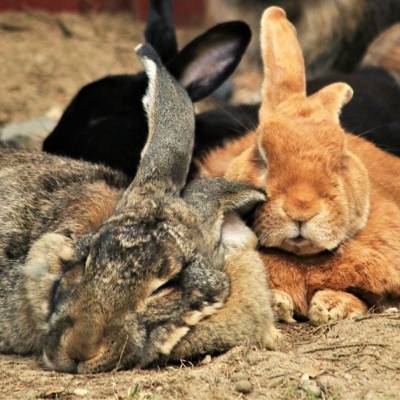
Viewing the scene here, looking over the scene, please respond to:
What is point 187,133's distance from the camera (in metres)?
4.38

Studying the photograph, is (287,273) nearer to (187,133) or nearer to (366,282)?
(366,282)

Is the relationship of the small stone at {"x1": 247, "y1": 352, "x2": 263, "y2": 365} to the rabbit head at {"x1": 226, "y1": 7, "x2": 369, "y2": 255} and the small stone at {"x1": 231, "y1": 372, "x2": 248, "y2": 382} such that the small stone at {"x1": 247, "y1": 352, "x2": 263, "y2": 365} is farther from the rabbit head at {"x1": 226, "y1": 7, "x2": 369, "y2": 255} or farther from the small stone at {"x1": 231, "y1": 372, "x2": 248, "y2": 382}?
the rabbit head at {"x1": 226, "y1": 7, "x2": 369, "y2": 255}

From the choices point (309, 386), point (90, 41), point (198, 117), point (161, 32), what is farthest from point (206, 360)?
point (90, 41)

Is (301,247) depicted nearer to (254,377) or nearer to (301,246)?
(301,246)

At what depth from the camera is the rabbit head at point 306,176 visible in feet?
13.6

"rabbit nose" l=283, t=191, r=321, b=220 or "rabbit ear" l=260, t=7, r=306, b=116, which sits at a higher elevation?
"rabbit ear" l=260, t=7, r=306, b=116

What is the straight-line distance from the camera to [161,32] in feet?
21.6

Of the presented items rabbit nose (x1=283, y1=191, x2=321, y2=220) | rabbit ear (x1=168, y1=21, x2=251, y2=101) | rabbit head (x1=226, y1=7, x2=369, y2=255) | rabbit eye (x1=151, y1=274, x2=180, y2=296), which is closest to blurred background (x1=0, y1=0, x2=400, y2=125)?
rabbit ear (x1=168, y1=21, x2=251, y2=101)

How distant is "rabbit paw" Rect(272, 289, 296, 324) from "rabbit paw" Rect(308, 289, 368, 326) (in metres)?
0.09

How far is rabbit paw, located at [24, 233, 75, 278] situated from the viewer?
3906 mm

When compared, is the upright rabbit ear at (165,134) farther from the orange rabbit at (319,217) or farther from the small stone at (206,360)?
the small stone at (206,360)

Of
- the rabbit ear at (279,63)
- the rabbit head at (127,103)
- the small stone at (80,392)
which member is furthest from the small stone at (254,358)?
the rabbit head at (127,103)

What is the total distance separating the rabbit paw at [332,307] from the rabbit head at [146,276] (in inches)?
21.7

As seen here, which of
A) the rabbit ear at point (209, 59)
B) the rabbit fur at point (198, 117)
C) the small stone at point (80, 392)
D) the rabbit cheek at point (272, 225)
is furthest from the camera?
the rabbit ear at point (209, 59)
